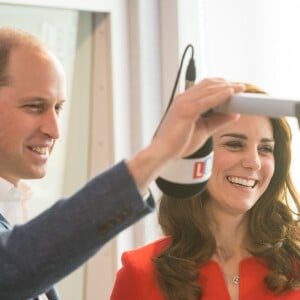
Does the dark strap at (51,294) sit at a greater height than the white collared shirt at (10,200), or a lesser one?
lesser

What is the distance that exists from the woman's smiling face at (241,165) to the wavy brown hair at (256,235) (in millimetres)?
73

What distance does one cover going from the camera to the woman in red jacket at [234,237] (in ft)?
6.07

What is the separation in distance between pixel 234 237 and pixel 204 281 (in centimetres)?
17

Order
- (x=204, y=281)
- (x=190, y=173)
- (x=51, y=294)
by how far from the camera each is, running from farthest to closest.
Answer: (x=204, y=281) → (x=51, y=294) → (x=190, y=173)

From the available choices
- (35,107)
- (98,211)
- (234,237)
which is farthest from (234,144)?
(98,211)

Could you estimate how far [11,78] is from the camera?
3.42 feet

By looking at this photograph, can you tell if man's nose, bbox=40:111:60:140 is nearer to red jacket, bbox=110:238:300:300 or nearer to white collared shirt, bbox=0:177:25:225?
white collared shirt, bbox=0:177:25:225

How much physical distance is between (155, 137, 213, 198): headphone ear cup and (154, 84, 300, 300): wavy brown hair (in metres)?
0.85

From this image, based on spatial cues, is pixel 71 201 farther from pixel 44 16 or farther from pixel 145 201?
pixel 44 16

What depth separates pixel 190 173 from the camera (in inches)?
39.8

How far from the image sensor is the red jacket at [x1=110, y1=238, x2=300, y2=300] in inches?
72.1

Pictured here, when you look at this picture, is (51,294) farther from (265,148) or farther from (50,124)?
(265,148)

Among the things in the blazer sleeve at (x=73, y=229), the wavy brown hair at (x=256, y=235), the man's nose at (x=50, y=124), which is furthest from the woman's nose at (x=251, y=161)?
the blazer sleeve at (x=73, y=229)

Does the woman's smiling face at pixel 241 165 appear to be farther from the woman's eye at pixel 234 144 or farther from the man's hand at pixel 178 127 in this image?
the man's hand at pixel 178 127
